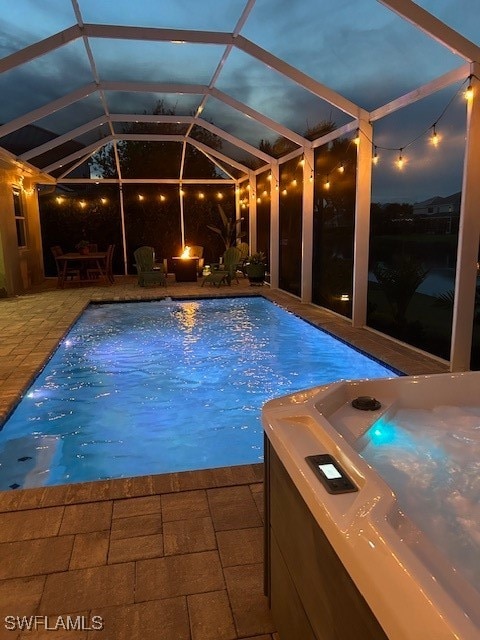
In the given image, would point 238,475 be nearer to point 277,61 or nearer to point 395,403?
point 395,403

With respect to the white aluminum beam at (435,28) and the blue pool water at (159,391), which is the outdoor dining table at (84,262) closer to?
the blue pool water at (159,391)

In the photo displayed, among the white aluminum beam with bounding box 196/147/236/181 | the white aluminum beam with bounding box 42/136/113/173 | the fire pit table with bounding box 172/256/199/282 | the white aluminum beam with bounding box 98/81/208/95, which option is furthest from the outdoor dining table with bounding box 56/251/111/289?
the white aluminum beam with bounding box 98/81/208/95

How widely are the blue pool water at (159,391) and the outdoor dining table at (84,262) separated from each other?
3.09m

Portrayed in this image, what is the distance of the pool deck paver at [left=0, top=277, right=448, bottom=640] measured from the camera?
169 centimetres

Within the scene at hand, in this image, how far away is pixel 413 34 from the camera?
4.96 meters

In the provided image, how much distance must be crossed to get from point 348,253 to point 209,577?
6082 mm

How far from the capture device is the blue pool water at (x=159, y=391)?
3.57 meters

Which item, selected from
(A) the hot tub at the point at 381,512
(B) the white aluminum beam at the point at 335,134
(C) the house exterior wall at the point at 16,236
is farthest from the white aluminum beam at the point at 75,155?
(A) the hot tub at the point at 381,512

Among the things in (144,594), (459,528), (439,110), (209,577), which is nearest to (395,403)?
(459,528)

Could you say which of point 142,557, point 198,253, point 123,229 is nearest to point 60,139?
point 123,229

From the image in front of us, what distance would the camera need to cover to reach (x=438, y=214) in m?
5.41

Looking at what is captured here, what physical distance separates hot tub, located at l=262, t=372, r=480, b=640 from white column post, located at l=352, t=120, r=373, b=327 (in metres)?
3.95

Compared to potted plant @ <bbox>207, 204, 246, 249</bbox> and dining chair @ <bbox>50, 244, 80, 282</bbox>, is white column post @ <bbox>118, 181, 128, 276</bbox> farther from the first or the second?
potted plant @ <bbox>207, 204, 246, 249</bbox>

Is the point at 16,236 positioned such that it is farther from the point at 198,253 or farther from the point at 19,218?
the point at 198,253
